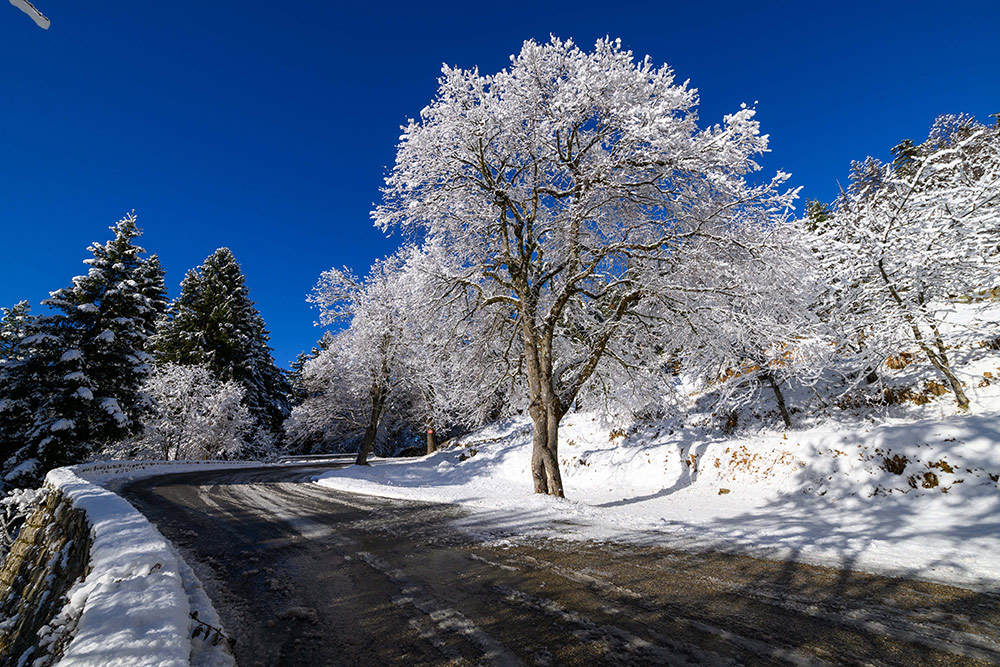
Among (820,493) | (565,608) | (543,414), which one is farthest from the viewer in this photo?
(543,414)

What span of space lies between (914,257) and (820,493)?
618cm

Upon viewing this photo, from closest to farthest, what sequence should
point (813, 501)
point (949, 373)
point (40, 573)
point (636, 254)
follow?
point (40, 573) → point (813, 501) → point (636, 254) → point (949, 373)

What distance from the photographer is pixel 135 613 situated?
230cm

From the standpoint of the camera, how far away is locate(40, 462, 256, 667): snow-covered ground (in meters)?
1.95

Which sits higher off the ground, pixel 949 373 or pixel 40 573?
pixel 949 373

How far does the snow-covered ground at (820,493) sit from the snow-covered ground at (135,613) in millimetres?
3324

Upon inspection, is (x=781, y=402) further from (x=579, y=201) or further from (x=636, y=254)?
(x=579, y=201)

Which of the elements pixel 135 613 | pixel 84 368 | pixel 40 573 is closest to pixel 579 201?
pixel 135 613

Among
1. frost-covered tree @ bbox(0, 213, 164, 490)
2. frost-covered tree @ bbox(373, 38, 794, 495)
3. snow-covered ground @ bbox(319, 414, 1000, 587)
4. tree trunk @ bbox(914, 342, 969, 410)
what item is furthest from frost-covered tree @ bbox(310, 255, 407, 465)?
tree trunk @ bbox(914, 342, 969, 410)

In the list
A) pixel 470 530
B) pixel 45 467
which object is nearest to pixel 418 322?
pixel 470 530

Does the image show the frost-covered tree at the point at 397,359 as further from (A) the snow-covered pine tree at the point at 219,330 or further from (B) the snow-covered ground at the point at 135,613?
(B) the snow-covered ground at the point at 135,613

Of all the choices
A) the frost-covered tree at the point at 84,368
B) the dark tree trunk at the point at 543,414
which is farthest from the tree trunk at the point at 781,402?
the frost-covered tree at the point at 84,368

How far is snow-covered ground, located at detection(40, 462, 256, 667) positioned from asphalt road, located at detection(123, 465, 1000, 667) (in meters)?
0.22

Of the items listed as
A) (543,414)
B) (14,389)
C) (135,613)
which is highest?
(14,389)
